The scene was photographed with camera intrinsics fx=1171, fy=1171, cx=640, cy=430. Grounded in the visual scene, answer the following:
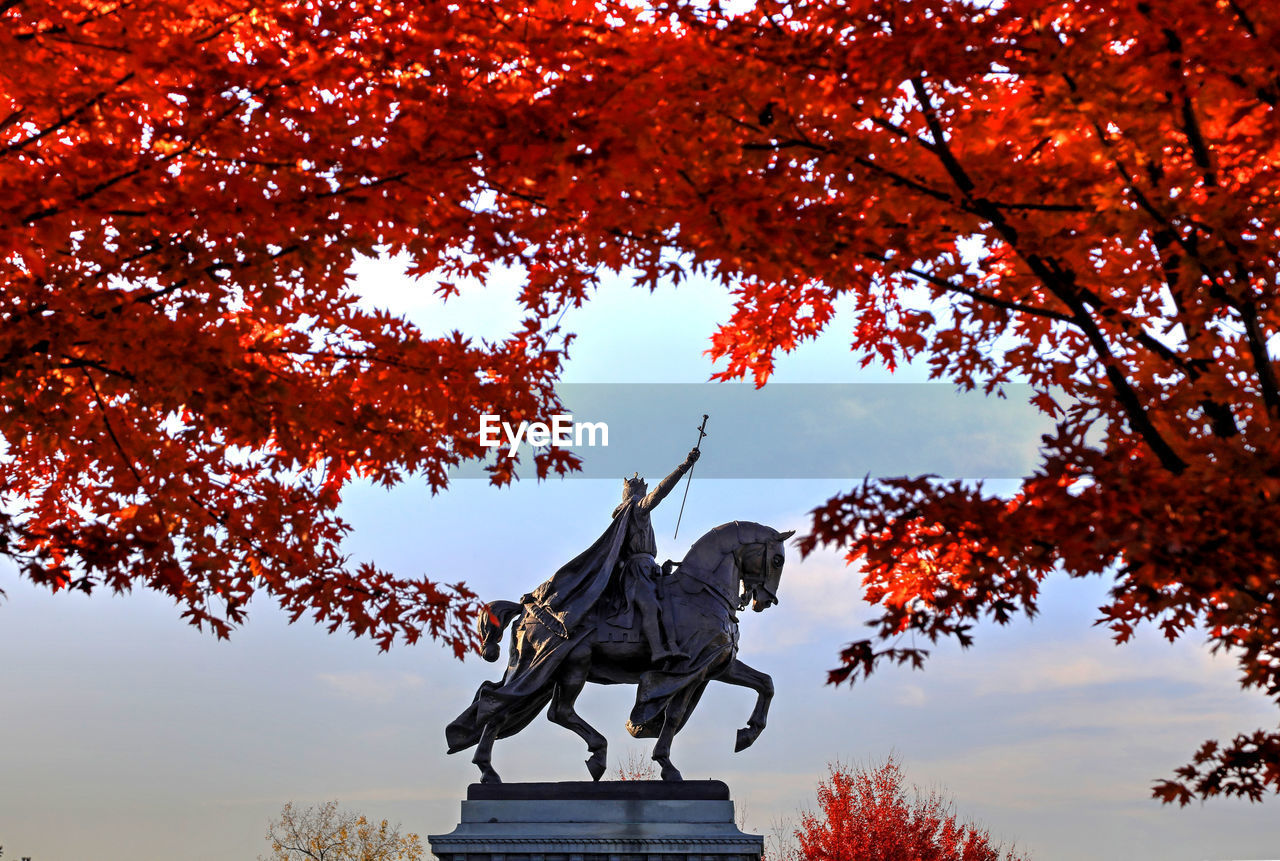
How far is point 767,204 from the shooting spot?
17.6 ft

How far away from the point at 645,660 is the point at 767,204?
6957mm

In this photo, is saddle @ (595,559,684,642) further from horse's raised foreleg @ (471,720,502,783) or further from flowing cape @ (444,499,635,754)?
horse's raised foreleg @ (471,720,502,783)

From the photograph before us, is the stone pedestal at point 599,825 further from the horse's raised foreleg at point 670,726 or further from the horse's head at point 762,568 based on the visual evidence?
the horse's head at point 762,568

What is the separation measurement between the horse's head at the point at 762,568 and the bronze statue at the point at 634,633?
0.03 ft

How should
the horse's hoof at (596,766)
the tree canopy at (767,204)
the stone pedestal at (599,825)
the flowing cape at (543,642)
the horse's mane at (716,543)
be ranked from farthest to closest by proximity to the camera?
the horse's mane at (716,543) < the flowing cape at (543,642) < the horse's hoof at (596,766) < the stone pedestal at (599,825) < the tree canopy at (767,204)

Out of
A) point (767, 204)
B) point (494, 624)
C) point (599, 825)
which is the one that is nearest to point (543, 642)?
point (494, 624)

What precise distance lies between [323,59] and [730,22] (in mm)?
2309

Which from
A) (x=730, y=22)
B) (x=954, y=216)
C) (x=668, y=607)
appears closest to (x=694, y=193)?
(x=730, y=22)

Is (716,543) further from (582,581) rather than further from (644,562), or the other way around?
(582,581)

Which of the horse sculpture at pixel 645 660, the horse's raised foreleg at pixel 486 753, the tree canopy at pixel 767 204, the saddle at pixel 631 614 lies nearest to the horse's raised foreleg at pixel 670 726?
the horse sculpture at pixel 645 660

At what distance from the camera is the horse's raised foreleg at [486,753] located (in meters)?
11.2

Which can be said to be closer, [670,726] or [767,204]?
[767,204]

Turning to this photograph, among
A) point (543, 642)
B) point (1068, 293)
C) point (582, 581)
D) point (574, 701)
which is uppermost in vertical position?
point (582, 581)

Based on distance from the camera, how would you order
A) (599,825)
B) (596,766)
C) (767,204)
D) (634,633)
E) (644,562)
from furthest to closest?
(644,562)
(634,633)
(596,766)
(599,825)
(767,204)
